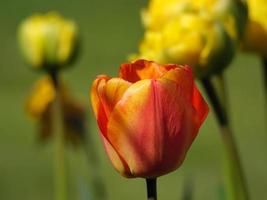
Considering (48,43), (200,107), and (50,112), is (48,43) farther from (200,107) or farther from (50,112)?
(200,107)

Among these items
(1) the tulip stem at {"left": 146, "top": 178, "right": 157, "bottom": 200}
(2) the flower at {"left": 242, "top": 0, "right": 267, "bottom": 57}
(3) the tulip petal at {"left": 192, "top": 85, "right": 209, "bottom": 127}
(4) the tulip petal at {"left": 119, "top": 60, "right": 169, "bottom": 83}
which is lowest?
(1) the tulip stem at {"left": 146, "top": 178, "right": 157, "bottom": 200}

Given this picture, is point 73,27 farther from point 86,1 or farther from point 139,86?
point 86,1

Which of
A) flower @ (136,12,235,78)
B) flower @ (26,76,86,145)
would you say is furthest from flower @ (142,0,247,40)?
flower @ (26,76,86,145)

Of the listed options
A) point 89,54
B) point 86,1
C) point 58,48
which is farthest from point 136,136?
point 86,1

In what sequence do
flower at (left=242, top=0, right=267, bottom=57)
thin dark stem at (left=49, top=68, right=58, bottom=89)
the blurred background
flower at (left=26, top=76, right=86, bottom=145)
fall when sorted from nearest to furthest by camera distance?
flower at (left=242, top=0, right=267, bottom=57) < thin dark stem at (left=49, top=68, right=58, bottom=89) < flower at (left=26, top=76, right=86, bottom=145) < the blurred background

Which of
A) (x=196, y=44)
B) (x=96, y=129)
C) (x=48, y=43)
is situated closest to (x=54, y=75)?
Answer: (x=48, y=43)

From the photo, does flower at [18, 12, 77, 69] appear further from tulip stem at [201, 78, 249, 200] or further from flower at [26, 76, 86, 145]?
tulip stem at [201, 78, 249, 200]

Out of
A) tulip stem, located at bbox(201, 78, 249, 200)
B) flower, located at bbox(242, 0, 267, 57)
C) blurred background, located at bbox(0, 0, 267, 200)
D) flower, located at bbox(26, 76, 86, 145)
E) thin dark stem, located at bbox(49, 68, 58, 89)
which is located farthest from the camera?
blurred background, located at bbox(0, 0, 267, 200)
